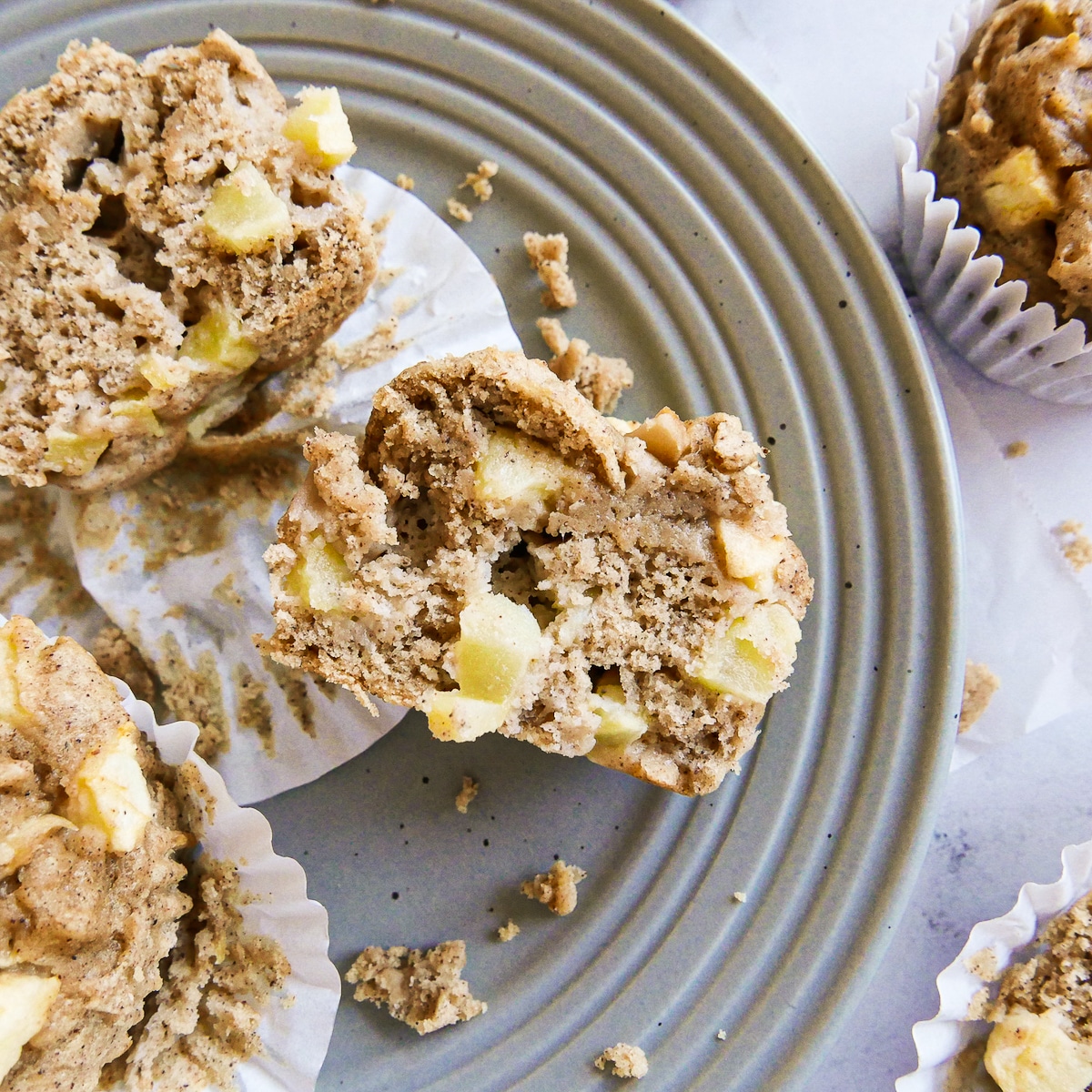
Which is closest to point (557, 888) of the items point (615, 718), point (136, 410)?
point (615, 718)

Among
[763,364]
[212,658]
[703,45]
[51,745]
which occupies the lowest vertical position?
[51,745]

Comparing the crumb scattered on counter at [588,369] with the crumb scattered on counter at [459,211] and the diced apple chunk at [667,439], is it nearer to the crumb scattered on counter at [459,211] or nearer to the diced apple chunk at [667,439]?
the crumb scattered on counter at [459,211]

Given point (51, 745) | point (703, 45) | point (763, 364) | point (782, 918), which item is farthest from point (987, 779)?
point (51, 745)

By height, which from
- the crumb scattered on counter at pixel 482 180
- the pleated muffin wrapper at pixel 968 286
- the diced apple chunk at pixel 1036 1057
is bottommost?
the diced apple chunk at pixel 1036 1057

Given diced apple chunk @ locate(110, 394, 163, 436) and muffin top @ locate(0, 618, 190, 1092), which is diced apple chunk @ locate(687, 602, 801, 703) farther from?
diced apple chunk @ locate(110, 394, 163, 436)

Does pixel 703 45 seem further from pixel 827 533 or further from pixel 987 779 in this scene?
pixel 987 779

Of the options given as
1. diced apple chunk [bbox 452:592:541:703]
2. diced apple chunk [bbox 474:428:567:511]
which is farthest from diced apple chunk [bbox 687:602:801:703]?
diced apple chunk [bbox 474:428:567:511]

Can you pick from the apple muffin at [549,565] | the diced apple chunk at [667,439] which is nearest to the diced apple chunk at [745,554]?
the apple muffin at [549,565]
